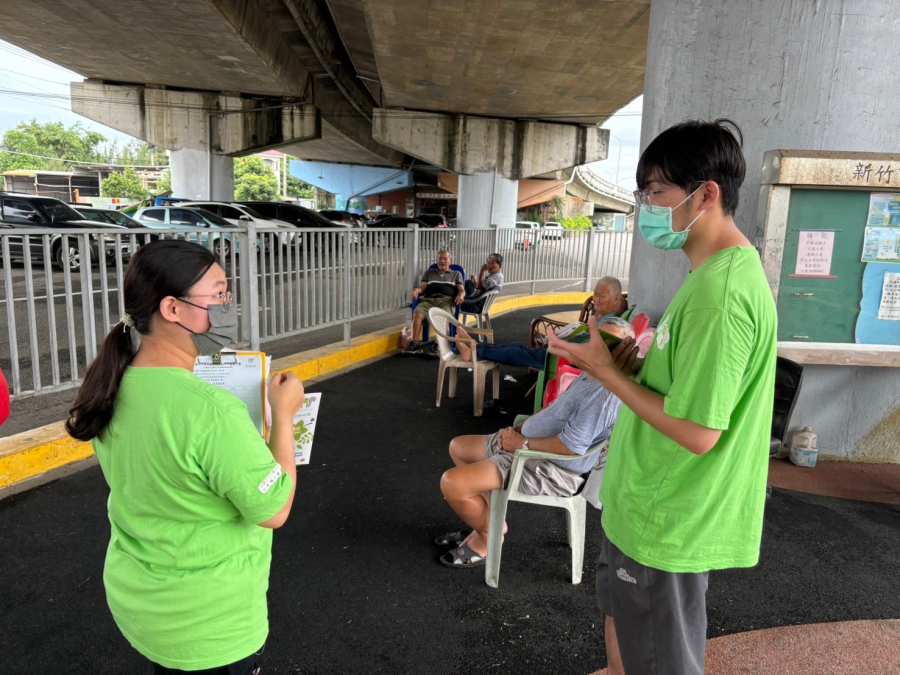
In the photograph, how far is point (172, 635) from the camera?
4.66ft

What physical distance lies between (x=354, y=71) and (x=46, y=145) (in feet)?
232

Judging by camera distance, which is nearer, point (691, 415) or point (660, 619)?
point (691, 415)

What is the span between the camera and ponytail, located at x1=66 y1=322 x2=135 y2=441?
1.35 meters

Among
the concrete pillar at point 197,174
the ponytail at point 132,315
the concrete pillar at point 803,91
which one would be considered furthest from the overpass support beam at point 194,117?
the ponytail at point 132,315

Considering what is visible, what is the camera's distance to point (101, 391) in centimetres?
135

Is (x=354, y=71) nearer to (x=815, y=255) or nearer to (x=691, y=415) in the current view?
(x=815, y=255)

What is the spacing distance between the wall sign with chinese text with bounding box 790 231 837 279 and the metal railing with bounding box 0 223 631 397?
439cm

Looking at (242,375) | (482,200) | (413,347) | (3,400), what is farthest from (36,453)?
(482,200)

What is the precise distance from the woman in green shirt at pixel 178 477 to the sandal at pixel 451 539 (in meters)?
1.87

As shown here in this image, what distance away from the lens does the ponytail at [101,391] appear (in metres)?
1.35

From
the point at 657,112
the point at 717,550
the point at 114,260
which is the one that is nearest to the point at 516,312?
the point at 657,112

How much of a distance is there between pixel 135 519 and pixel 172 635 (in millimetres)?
287

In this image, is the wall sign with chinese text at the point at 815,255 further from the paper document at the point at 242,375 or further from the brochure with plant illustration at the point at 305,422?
the paper document at the point at 242,375

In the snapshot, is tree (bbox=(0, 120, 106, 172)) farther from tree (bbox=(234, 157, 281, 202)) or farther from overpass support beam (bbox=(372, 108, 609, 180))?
overpass support beam (bbox=(372, 108, 609, 180))
